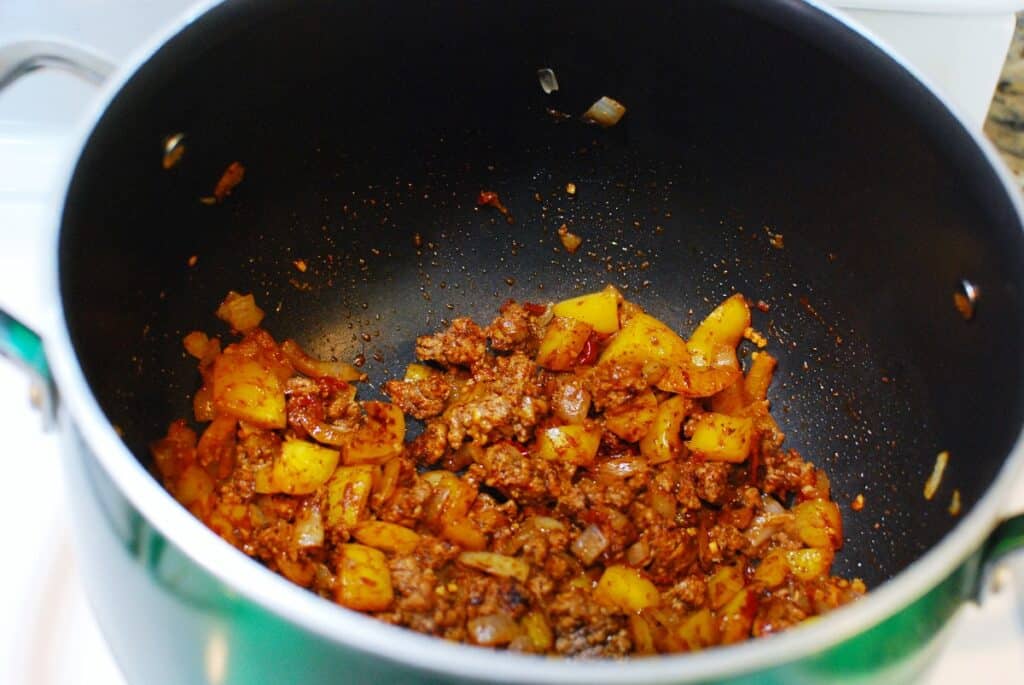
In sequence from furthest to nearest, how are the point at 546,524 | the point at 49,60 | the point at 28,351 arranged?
the point at 546,524, the point at 49,60, the point at 28,351

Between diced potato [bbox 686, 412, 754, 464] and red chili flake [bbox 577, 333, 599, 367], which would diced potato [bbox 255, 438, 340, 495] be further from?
diced potato [bbox 686, 412, 754, 464]

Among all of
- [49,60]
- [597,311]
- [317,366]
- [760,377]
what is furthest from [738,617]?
[49,60]

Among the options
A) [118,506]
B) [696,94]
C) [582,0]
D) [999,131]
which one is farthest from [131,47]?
[999,131]

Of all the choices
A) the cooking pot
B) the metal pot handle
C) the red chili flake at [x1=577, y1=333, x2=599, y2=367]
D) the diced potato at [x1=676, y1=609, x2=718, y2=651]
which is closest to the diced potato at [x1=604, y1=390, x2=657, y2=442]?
the red chili flake at [x1=577, y1=333, x2=599, y2=367]

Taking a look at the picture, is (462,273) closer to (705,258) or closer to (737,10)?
(705,258)

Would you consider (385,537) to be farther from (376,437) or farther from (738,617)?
(738,617)

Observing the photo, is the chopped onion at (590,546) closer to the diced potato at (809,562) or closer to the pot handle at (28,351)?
the diced potato at (809,562)
